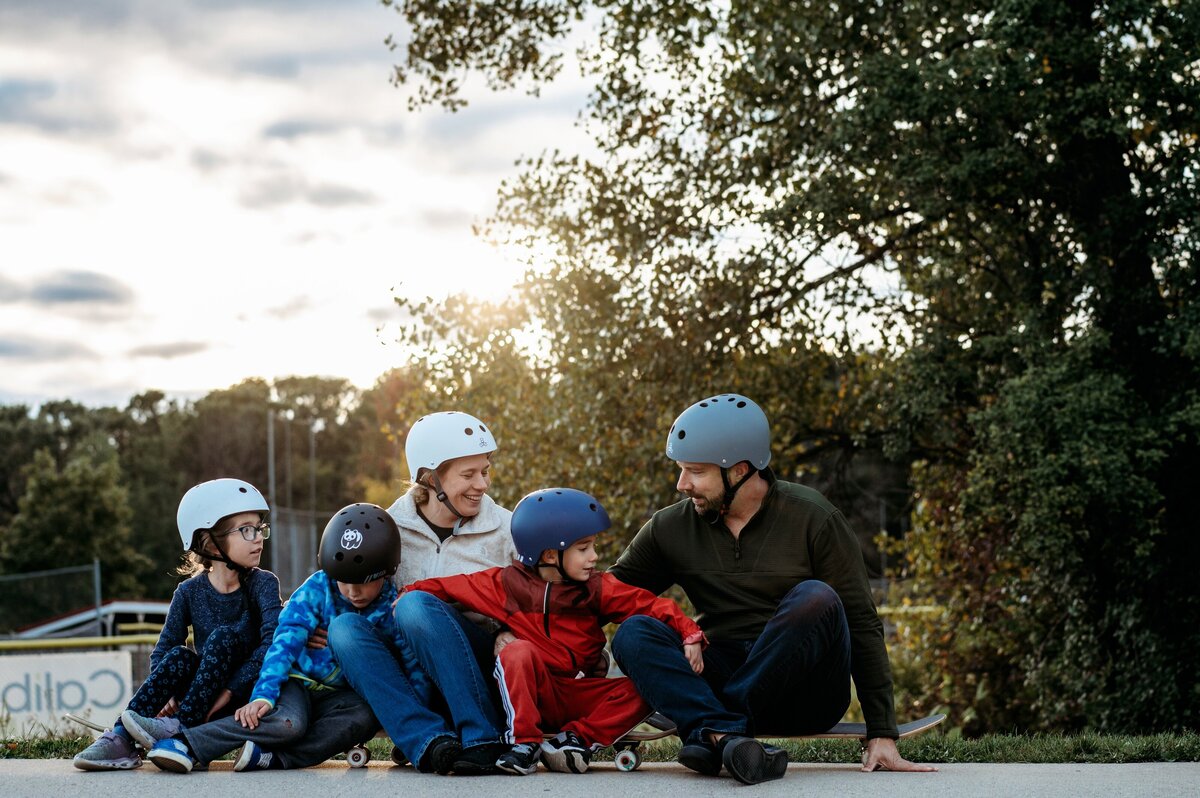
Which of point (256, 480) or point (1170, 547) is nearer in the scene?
point (1170, 547)

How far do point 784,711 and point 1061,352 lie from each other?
6.46m

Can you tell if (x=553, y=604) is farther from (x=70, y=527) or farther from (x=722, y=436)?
(x=70, y=527)

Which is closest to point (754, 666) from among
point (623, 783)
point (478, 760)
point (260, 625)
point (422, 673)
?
point (623, 783)

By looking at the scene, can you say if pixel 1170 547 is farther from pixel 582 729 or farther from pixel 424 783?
pixel 424 783

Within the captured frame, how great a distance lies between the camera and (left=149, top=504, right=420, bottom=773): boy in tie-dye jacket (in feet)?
17.5

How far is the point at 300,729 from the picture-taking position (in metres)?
5.38

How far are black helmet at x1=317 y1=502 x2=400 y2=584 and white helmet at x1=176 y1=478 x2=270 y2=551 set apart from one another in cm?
62

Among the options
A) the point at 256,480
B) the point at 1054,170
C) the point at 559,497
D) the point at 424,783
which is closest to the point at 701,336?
the point at 1054,170

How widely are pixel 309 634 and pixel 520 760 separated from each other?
120 centimetres

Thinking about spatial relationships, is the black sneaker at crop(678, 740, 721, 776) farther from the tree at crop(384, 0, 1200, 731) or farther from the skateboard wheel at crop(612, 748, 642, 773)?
the tree at crop(384, 0, 1200, 731)

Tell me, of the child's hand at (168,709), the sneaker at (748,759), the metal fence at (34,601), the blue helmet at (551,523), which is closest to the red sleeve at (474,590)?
the blue helmet at (551,523)

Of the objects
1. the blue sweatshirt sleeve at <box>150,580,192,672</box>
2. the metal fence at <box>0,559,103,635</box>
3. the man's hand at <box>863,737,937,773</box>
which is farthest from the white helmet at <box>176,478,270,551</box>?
the metal fence at <box>0,559,103,635</box>

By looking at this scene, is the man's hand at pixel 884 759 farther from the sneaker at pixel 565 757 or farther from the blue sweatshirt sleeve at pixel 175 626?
the blue sweatshirt sleeve at pixel 175 626

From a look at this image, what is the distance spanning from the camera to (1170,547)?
35.8ft
